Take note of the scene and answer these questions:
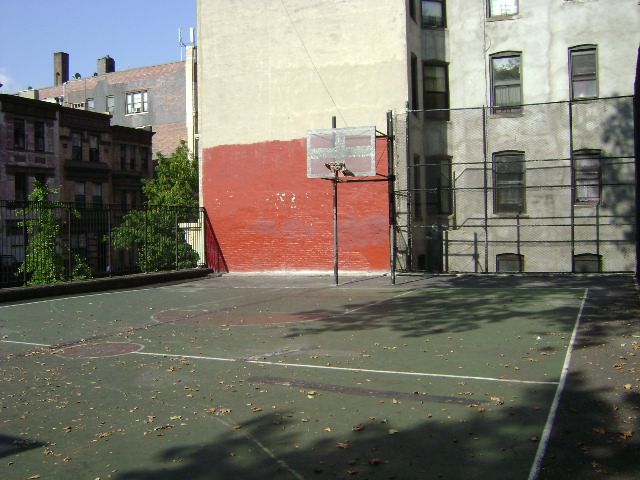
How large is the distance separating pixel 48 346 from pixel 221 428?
5.46 m

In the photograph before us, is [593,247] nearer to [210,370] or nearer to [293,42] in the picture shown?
[293,42]

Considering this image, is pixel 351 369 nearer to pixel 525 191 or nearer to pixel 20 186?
pixel 525 191

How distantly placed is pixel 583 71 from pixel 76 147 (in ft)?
112

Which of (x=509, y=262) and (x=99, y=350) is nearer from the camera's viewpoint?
(x=99, y=350)

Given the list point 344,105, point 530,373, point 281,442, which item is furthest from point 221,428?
point 344,105

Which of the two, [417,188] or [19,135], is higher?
[19,135]


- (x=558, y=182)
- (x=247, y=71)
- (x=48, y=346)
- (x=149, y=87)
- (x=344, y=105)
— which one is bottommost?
(x=48, y=346)

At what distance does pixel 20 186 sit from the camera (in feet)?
129

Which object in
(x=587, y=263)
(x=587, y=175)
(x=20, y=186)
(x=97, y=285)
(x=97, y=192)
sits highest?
(x=20, y=186)

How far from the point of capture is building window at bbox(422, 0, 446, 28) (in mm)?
24625

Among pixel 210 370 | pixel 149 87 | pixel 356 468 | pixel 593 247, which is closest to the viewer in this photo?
pixel 356 468

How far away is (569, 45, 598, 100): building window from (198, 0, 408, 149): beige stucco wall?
639 centimetres

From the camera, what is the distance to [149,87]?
54.9 meters

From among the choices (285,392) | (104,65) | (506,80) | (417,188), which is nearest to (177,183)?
(417,188)
